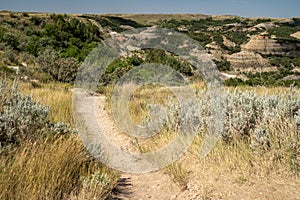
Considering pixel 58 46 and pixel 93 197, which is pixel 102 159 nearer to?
pixel 93 197

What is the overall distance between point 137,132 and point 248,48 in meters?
58.0

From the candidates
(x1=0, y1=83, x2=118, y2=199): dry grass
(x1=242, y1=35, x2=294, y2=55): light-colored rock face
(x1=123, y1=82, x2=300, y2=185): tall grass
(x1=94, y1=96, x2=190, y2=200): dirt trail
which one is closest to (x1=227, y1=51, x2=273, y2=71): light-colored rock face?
(x1=123, y1=82, x2=300, y2=185): tall grass

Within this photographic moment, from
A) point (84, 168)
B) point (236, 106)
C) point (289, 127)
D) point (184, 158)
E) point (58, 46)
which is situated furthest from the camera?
point (58, 46)

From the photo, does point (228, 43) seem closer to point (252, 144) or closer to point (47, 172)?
point (252, 144)

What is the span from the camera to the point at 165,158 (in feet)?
13.5

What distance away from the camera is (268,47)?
62750 mm

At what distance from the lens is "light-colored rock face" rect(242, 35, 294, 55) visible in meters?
60.6

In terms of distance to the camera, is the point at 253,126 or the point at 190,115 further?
the point at 190,115

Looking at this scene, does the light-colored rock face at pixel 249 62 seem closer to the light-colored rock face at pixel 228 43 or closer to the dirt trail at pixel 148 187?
the dirt trail at pixel 148 187

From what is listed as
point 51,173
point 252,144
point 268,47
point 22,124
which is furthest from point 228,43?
point 51,173

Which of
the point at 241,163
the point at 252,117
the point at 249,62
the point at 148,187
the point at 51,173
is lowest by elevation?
the point at 249,62

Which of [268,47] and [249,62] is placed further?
[268,47]

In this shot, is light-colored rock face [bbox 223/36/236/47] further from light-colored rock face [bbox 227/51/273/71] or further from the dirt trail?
the dirt trail

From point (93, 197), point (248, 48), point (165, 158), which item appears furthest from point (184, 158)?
point (248, 48)
